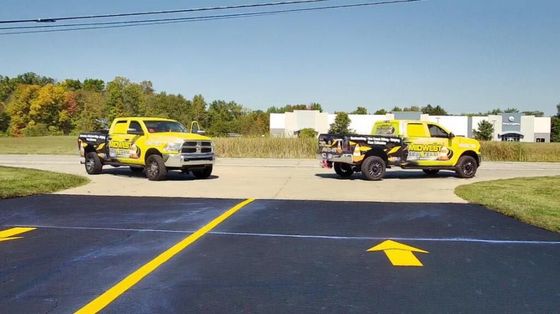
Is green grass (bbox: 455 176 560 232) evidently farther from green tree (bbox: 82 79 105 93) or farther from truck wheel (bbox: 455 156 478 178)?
green tree (bbox: 82 79 105 93)

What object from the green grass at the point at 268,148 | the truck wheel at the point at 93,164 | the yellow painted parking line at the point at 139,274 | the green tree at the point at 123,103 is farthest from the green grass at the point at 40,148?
the green tree at the point at 123,103

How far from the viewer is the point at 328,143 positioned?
18.0 meters

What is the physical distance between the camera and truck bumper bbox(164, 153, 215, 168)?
17141 millimetres

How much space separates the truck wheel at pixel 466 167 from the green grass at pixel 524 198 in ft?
7.32

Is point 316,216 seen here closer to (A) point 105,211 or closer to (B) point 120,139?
(A) point 105,211

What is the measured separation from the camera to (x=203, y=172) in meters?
18.6

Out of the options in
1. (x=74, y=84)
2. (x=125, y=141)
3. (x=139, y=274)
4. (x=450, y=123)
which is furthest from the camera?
(x=74, y=84)

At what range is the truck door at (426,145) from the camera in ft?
60.7

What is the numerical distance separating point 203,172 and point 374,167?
5.67m

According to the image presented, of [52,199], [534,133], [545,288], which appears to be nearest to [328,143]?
[52,199]

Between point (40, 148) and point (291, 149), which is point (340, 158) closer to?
point (291, 149)

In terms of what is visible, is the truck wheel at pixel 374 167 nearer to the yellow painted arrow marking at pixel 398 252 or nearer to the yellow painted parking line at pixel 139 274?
the yellow painted parking line at pixel 139 274

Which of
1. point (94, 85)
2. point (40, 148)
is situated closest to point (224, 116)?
point (94, 85)

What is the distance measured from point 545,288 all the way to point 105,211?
7711 mm
